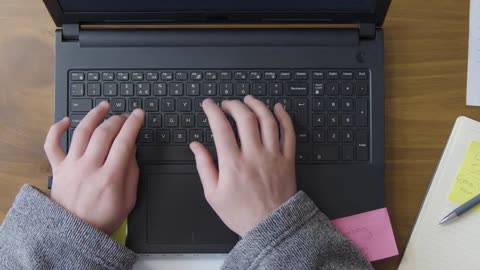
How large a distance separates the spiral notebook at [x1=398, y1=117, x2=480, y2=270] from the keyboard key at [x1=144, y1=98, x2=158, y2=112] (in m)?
0.38

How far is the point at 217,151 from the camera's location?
664mm

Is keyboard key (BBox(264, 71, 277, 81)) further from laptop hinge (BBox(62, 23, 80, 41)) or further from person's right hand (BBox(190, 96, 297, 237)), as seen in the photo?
laptop hinge (BBox(62, 23, 80, 41))

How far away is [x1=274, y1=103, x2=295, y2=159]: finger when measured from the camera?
0.67 metres

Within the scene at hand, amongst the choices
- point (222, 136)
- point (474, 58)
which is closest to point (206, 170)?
point (222, 136)

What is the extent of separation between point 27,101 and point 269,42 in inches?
13.3

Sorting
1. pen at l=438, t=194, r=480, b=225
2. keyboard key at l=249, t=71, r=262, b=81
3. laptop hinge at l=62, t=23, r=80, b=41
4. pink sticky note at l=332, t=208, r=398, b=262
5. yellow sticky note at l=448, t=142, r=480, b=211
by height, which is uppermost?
laptop hinge at l=62, t=23, r=80, b=41

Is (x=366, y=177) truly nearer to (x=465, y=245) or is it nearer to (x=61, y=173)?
(x=465, y=245)

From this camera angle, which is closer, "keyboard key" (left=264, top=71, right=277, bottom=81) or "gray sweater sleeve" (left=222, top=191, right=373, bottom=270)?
"gray sweater sleeve" (left=222, top=191, right=373, bottom=270)

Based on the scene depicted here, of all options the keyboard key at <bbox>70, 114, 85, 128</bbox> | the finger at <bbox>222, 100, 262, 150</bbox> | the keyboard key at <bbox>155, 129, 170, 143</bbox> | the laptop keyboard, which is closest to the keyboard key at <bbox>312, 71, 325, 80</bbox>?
the laptop keyboard

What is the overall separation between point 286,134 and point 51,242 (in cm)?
31

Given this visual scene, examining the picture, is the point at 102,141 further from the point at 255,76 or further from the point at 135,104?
the point at 255,76

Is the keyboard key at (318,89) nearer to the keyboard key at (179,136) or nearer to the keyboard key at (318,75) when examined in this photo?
the keyboard key at (318,75)

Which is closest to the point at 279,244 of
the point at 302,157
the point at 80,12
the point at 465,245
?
the point at 302,157

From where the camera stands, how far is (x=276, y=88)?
709 millimetres
